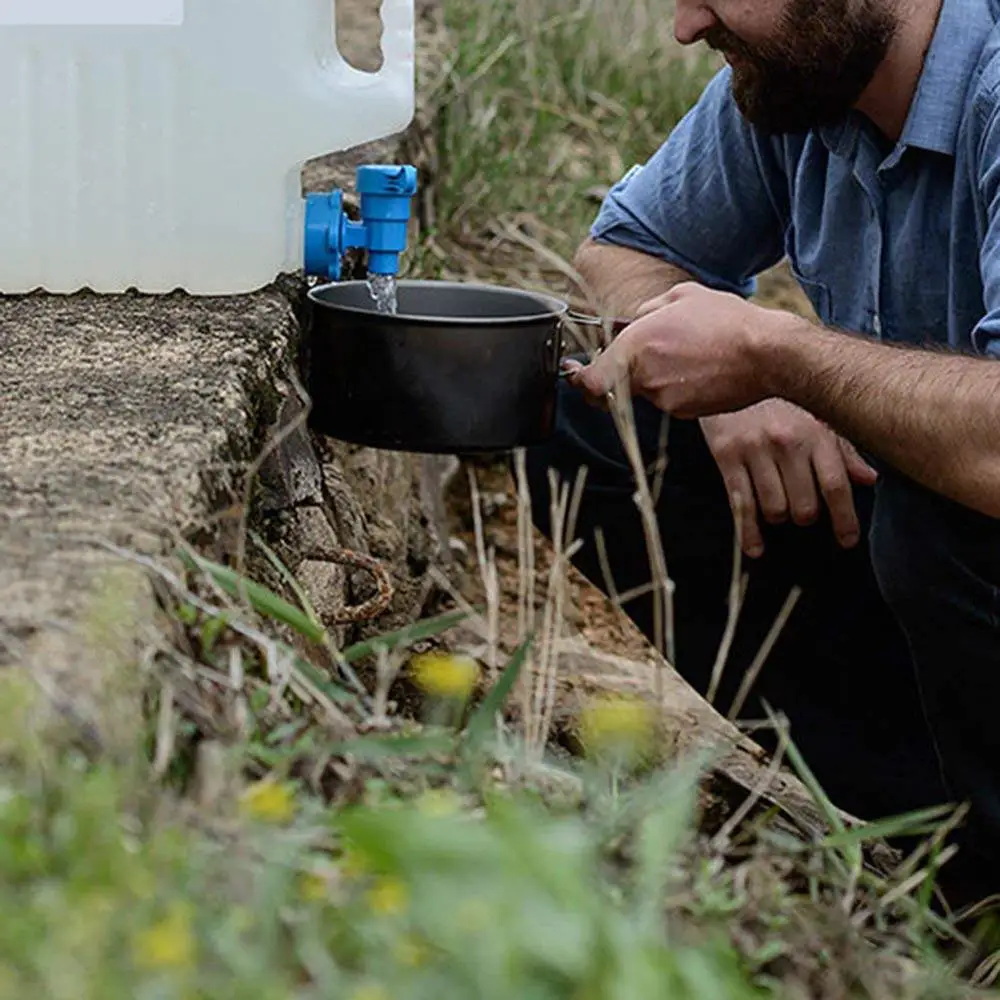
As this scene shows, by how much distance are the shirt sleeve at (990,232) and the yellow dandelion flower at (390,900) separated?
1.34 m

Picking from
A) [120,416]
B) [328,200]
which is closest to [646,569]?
[328,200]

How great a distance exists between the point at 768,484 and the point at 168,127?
0.95 m

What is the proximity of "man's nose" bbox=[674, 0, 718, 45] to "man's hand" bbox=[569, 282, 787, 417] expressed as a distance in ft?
1.34

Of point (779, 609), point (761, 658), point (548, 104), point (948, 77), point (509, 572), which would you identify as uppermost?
point (948, 77)

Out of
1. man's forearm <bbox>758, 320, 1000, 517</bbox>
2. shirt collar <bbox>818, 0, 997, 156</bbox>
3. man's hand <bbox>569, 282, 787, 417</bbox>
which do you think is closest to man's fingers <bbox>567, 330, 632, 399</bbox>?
man's hand <bbox>569, 282, 787, 417</bbox>

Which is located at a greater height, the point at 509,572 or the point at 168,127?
the point at 168,127

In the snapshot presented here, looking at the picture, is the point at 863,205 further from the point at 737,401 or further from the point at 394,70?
the point at 394,70

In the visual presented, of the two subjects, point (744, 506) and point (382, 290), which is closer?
point (382, 290)

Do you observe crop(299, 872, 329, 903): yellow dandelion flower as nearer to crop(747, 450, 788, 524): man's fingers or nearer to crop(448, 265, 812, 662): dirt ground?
crop(747, 450, 788, 524): man's fingers

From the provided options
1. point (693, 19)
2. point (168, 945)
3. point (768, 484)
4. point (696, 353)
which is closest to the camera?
point (168, 945)

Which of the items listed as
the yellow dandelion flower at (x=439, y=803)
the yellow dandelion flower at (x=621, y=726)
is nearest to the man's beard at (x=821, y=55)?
the yellow dandelion flower at (x=621, y=726)

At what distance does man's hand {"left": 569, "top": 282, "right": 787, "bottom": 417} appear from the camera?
8.24 feet

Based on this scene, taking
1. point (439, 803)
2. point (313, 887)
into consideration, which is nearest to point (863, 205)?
point (439, 803)

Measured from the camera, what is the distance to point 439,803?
1.38 meters
